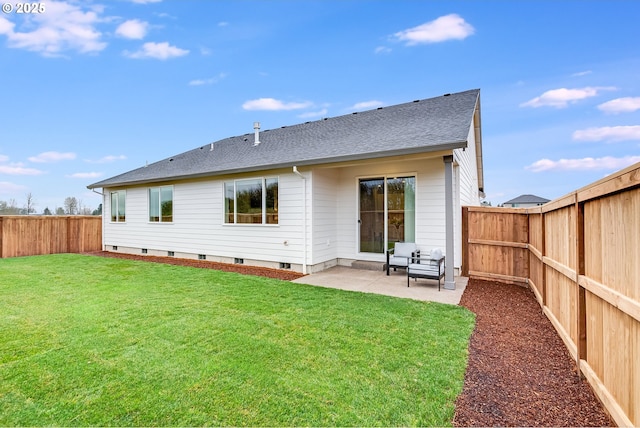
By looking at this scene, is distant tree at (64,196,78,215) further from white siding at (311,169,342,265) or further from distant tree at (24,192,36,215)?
white siding at (311,169,342,265)

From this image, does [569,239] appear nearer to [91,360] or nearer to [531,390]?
[531,390]

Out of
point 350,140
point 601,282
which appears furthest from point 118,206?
point 601,282

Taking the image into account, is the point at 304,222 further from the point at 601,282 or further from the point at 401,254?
the point at 601,282

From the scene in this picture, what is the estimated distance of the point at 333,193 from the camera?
8297mm

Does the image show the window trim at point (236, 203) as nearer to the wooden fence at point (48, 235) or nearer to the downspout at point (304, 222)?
the downspout at point (304, 222)

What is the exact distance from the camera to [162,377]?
2564mm

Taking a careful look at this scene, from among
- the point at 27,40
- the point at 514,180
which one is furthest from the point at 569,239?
the point at 514,180

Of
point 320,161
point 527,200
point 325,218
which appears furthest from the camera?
point 527,200

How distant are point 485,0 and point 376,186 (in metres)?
5.51

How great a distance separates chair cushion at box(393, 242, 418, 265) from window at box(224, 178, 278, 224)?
3284mm

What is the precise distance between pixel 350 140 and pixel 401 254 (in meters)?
3.35

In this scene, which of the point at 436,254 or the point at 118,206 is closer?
the point at 436,254

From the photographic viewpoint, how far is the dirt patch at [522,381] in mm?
2145

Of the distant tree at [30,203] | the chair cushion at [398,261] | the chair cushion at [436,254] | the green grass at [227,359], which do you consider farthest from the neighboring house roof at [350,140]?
the distant tree at [30,203]
